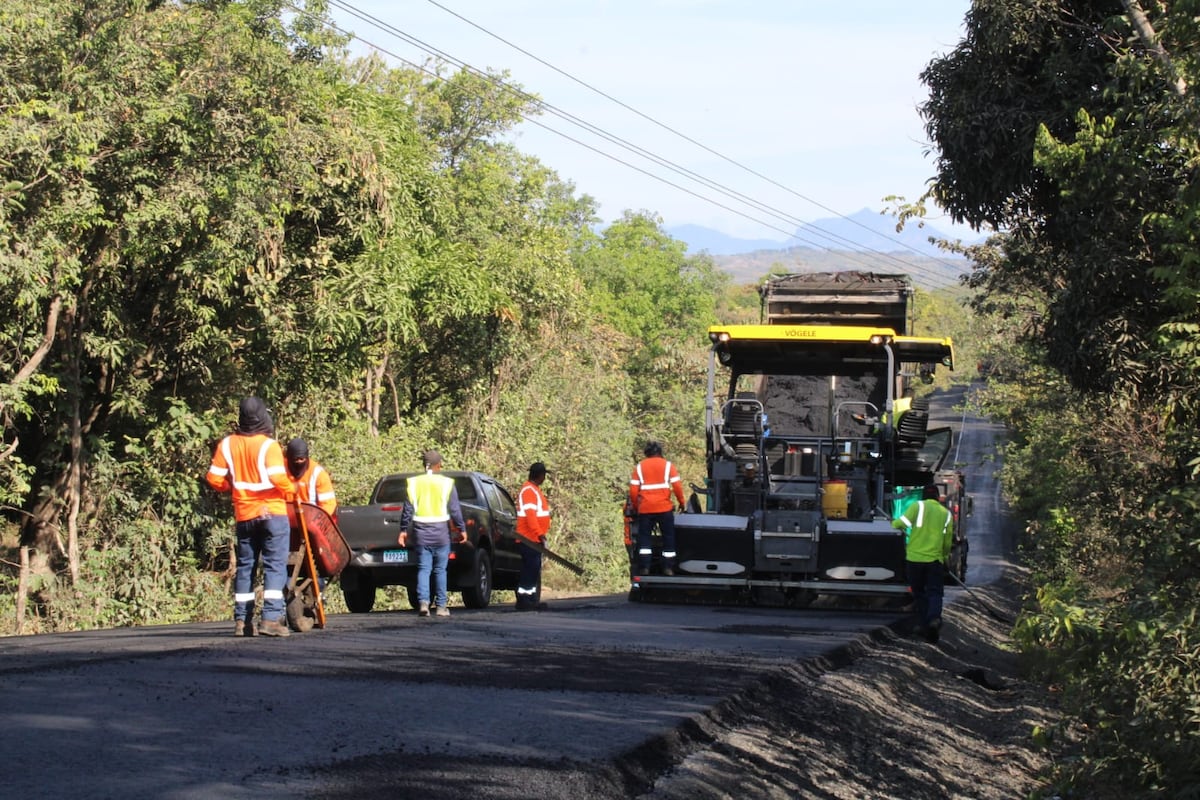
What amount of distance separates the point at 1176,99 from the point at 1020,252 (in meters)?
9.71

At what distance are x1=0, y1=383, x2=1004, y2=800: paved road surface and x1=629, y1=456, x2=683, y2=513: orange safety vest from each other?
3.71 m

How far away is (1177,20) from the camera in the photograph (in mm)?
9898

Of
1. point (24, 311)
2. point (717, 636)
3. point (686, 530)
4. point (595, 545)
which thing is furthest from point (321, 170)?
point (595, 545)

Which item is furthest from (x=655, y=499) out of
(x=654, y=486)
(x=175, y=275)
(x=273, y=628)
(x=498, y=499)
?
(x=175, y=275)

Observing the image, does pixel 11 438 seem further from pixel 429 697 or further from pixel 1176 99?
pixel 1176 99

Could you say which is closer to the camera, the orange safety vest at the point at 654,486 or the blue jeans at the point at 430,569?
the blue jeans at the point at 430,569

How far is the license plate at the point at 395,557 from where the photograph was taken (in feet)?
54.0

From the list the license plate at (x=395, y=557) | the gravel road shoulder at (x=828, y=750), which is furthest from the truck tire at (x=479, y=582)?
the gravel road shoulder at (x=828, y=750)

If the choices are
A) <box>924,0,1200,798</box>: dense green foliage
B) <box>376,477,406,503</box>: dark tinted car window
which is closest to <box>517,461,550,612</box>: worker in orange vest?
<box>376,477,406,503</box>: dark tinted car window

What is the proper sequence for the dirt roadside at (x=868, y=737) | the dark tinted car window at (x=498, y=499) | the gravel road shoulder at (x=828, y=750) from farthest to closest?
the dark tinted car window at (x=498, y=499), the dirt roadside at (x=868, y=737), the gravel road shoulder at (x=828, y=750)

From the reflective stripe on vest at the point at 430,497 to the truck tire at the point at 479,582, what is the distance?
2444mm

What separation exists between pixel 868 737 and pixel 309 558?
4717 millimetres

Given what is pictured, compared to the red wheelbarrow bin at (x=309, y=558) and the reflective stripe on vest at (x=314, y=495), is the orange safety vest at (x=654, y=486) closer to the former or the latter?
the red wheelbarrow bin at (x=309, y=558)

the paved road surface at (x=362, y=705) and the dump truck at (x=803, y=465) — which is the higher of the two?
the dump truck at (x=803, y=465)
